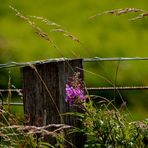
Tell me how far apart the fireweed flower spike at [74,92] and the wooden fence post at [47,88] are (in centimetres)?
12

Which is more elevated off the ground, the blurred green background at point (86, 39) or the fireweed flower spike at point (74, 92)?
the blurred green background at point (86, 39)

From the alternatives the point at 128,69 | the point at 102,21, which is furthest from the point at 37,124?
the point at 102,21

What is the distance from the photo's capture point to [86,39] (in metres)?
14.3

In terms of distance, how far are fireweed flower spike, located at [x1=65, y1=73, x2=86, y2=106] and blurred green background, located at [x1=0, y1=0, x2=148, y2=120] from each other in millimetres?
6047

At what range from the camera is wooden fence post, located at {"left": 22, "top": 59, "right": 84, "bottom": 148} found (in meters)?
4.35

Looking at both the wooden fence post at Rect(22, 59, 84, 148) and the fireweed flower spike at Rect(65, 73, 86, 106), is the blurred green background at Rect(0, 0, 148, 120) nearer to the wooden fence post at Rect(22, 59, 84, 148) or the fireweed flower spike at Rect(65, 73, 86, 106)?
the wooden fence post at Rect(22, 59, 84, 148)

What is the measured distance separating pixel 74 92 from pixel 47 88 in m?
0.24

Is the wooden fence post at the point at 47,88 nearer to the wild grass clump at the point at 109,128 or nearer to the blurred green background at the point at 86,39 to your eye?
the wild grass clump at the point at 109,128

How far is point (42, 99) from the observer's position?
14.4 ft

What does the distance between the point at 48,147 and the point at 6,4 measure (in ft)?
39.4

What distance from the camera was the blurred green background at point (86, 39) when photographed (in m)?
11.8

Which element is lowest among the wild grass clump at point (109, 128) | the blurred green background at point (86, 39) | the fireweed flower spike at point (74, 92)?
the wild grass clump at point (109, 128)

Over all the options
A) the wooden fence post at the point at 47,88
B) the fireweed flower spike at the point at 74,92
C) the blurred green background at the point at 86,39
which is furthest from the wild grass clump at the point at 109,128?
the blurred green background at the point at 86,39

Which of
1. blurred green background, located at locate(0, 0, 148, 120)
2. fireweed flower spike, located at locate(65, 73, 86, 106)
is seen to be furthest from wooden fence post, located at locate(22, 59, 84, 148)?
blurred green background, located at locate(0, 0, 148, 120)
